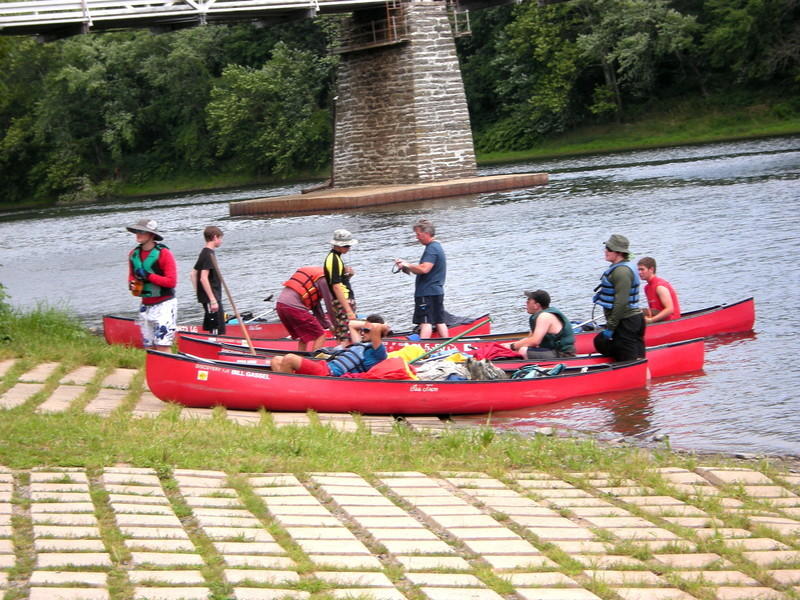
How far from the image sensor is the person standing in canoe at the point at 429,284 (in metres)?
13.5

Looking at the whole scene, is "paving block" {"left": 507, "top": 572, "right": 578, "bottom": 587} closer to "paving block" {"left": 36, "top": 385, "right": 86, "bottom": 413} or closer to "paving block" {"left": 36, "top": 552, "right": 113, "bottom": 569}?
"paving block" {"left": 36, "top": 552, "right": 113, "bottom": 569}

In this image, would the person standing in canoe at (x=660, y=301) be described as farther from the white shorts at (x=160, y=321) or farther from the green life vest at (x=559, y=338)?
the white shorts at (x=160, y=321)

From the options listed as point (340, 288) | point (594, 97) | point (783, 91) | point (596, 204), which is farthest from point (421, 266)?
point (594, 97)

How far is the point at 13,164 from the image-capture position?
7212 centimetres

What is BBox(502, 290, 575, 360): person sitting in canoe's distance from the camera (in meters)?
12.2

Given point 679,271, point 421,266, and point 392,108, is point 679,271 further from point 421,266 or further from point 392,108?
point 392,108

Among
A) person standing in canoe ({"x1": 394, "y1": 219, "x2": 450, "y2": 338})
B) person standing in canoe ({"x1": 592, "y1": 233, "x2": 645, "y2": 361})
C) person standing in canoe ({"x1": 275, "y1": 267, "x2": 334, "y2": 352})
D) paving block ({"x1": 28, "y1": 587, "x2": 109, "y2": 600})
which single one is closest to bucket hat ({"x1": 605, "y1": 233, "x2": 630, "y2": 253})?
person standing in canoe ({"x1": 592, "y1": 233, "x2": 645, "y2": 361})

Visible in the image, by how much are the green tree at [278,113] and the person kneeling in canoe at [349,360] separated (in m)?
51.2

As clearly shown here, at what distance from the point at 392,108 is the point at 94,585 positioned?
36.7 metres

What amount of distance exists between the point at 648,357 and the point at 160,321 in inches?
205

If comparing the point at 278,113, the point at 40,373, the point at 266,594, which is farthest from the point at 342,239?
the point at 278,113

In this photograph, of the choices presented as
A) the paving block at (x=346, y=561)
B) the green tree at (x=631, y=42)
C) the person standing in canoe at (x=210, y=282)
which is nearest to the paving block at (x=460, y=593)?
the paving block at (x=346, y=561)

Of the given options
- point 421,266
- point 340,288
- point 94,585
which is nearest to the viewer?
point 94,585

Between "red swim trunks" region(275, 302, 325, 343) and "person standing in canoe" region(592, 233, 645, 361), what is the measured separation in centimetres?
302
